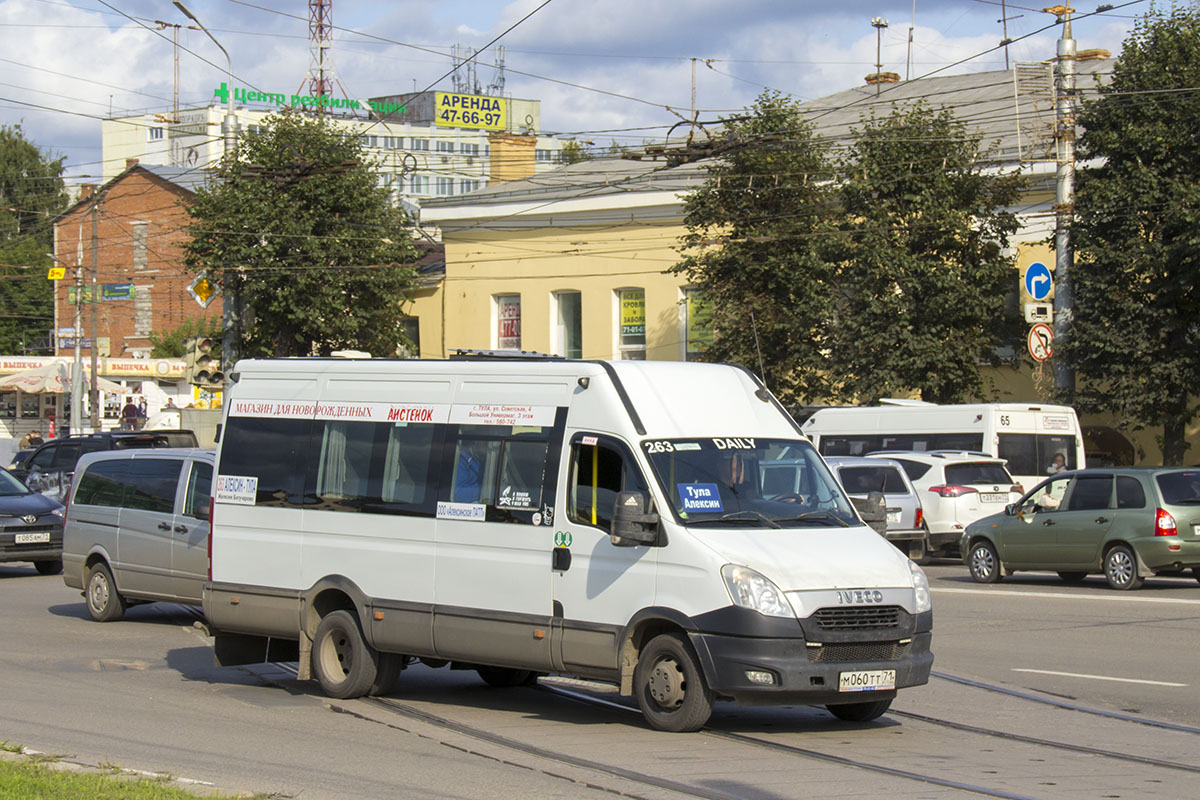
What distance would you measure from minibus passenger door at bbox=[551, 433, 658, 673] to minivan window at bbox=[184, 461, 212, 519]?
7027mm

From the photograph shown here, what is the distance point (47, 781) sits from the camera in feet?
24.5

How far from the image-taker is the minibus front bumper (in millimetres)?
8750

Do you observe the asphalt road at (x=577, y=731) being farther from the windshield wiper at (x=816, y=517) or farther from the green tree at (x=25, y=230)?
the green tree at (x=25, y=230)

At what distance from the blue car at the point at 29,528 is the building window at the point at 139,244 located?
5838cm

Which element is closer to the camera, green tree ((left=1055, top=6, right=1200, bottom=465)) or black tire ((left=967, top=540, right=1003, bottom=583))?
black tire ((left=967, top=540, right=1003, bottom=583))

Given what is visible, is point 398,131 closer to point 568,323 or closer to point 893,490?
point 568,323

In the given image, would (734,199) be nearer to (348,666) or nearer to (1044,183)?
(1044,183)

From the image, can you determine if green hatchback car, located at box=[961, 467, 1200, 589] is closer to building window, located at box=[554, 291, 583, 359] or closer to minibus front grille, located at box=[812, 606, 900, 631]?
minibus front grille, located at box=[812, 606, 900, 631]

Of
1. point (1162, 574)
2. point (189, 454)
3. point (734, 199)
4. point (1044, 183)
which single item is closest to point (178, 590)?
point (189, 454)

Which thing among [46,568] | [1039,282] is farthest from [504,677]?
[1039,282]

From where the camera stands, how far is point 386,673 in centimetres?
1099

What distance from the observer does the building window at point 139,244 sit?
257 feet

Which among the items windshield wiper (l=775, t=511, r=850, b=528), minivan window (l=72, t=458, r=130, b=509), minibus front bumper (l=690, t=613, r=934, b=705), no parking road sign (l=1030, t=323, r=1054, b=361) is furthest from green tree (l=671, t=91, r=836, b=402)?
minibus front bumper (l=690, t=613, r=934, b=705)

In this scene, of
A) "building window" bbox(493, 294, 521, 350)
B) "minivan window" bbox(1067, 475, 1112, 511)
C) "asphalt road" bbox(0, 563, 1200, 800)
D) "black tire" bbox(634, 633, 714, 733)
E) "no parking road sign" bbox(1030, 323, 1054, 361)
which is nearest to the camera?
"asphalt road" bbox(0, 563, 1200, 800)
